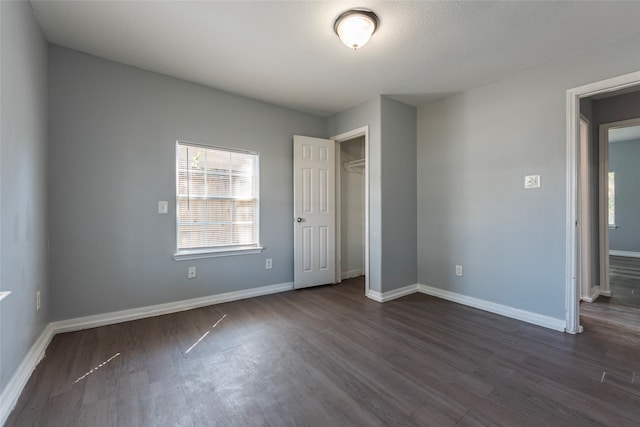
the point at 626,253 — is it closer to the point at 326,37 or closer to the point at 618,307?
the point at 618,307

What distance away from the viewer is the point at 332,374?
1.86m

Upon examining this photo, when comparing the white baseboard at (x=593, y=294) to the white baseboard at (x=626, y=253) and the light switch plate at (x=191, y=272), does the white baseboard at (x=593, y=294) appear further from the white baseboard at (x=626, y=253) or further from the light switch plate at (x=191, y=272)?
the light switch plate at (x=191, y=272)

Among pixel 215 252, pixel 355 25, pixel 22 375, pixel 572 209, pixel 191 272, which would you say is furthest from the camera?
pixel 215 252

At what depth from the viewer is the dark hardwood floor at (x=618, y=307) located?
2635 mm

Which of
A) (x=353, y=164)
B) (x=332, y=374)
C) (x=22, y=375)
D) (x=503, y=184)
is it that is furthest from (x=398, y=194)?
(x=22, y=375)

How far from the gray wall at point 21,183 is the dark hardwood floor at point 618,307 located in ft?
14.8

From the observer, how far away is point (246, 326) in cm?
262

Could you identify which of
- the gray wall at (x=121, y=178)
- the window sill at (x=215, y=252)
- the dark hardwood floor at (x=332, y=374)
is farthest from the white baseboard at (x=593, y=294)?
the gray wall at (x=121, y=178)

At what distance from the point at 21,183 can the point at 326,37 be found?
7.91ft

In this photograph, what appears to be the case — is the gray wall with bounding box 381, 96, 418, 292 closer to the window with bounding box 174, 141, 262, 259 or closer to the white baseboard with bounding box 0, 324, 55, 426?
the window with bounding box 174, 141, 262, 259

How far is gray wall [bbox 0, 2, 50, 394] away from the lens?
5.11 ft

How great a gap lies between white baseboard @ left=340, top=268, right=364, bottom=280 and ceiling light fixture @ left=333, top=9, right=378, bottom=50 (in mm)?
3312

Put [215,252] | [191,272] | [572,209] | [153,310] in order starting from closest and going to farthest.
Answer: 1. [572,209]
2. [153,310]
3. [191,272]
4. [215,252]

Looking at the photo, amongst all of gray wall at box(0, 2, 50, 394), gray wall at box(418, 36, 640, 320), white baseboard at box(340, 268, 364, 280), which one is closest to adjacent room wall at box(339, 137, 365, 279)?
white baseboard at box(340, 268, 364, 280)
